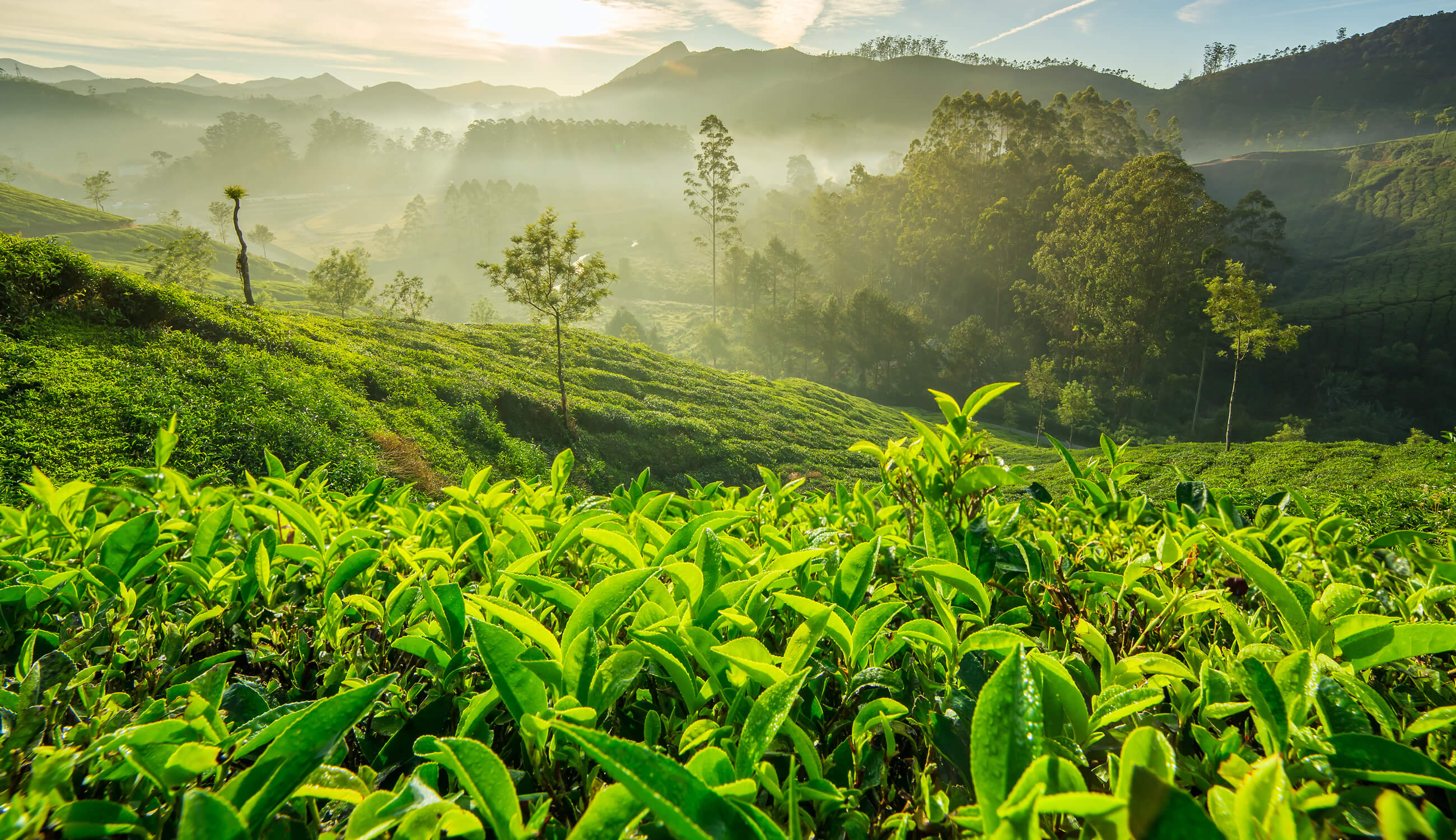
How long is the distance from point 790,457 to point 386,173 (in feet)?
498

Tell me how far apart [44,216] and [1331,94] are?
522 ft

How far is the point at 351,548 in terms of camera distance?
132 cm

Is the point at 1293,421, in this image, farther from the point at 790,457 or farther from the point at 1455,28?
the point at 1455,28

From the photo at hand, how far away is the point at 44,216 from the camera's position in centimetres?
5784

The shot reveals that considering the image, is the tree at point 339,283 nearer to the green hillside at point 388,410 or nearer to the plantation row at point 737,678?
the green hillside at point 388,410

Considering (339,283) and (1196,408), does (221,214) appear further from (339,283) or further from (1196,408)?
(1196,408)

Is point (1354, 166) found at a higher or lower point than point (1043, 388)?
higher

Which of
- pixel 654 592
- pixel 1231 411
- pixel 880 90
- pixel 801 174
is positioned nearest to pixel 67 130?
pixel 801 174

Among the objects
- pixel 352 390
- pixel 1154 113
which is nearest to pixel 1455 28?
pixel 1154 113

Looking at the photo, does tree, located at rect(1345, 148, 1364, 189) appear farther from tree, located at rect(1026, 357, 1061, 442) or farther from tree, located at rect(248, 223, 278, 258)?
tree, located at rect(248, 223, 278, 258)

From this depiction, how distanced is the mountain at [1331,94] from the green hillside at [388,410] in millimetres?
101490

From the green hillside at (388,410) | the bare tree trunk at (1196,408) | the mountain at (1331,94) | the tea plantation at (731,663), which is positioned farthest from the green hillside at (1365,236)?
the tea plantation at (731,663)

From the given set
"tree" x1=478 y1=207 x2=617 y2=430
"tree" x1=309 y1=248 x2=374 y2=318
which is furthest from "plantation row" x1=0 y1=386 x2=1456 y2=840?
"tree" x1=309 y1=248 x2=374 y2=318

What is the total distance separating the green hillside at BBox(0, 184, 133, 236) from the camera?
2159 inches
